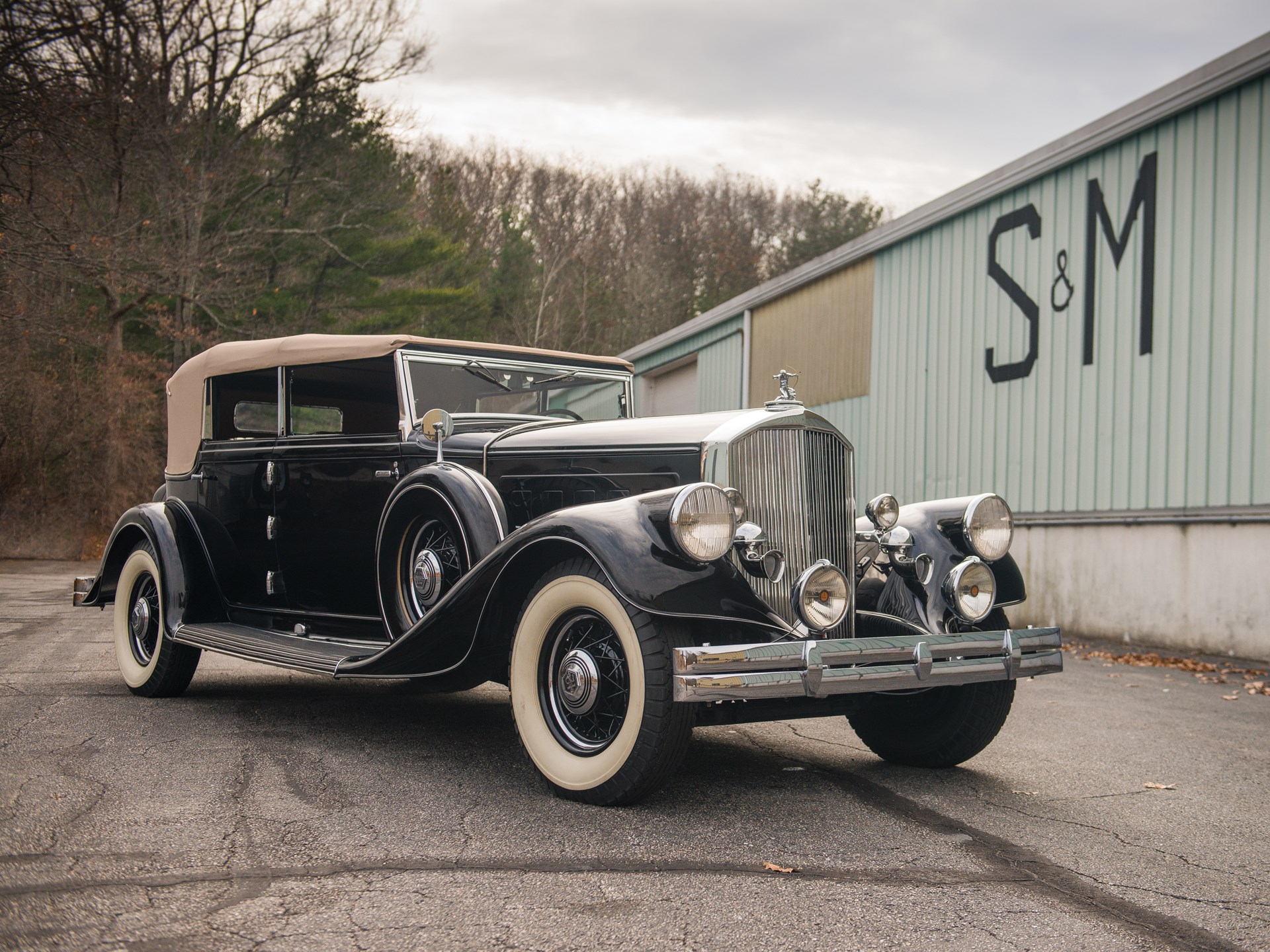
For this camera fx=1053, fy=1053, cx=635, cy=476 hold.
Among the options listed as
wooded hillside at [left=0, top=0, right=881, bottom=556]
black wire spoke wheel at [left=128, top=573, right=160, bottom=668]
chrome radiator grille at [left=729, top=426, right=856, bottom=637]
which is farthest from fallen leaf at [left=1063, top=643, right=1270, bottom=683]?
wooded hillside at [left=0, top=0, right=881, bottom=556]

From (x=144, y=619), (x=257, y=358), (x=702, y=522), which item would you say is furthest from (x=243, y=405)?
(x=702, y=522)

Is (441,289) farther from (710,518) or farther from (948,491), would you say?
(710,518)

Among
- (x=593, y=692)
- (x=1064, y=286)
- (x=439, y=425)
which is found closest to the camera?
(x=593, y=692)

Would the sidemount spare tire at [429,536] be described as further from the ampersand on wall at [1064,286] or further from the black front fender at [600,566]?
the ampersand on wall at [1064,286]

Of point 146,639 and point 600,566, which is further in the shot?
point 146,639

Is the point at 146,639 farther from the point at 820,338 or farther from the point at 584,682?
the point at 820,338

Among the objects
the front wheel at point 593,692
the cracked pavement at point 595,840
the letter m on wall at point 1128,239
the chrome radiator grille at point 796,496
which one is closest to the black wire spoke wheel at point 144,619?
the cracked pavement at point 595,840

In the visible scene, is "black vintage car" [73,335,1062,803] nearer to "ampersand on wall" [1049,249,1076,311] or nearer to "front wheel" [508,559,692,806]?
"front wheel" [508,559,692,806]

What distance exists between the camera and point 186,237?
19.9 m

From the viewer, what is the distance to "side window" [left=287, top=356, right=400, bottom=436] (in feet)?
16.6

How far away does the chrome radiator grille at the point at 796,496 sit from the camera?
3814 mm

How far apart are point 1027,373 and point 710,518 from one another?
7.38 m

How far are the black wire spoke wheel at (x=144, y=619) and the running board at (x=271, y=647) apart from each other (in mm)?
477

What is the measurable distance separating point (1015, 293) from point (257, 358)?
7.25 meters
